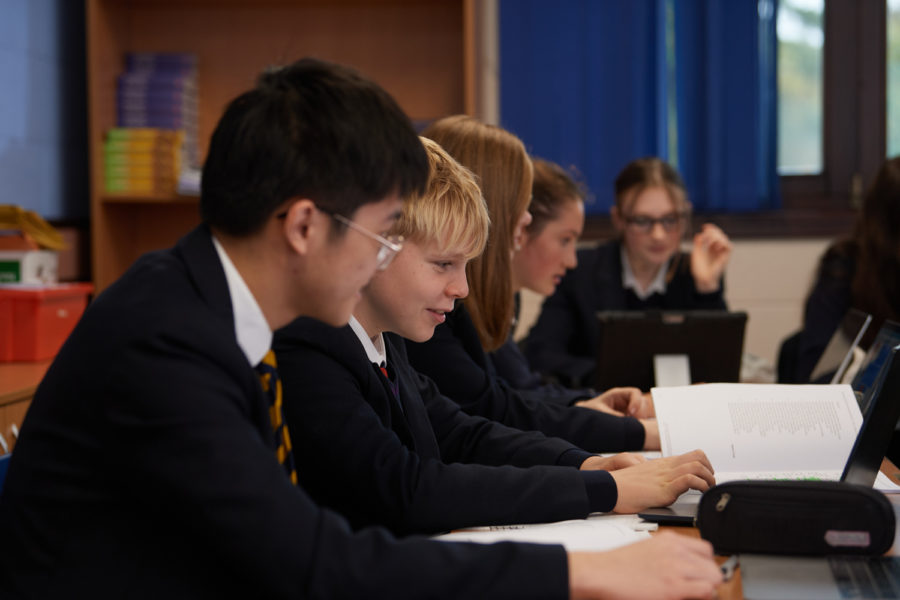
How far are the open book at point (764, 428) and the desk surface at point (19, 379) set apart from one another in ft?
4.24

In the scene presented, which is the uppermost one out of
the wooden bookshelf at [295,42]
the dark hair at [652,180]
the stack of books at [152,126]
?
the wooden bookshelf at [295,42]

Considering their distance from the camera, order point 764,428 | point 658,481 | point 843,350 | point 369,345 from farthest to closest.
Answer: point 843,350 < point 764,428 < point 369,345 < point 658,481

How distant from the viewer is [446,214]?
4.65 ft

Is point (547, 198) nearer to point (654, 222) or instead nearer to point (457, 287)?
point (654, 222)

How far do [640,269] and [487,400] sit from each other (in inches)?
61.2

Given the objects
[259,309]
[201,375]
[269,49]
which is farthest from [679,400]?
[269,49]

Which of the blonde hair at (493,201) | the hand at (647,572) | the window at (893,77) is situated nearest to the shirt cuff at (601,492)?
the hand at (647,572)

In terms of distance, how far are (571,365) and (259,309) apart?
1.95m

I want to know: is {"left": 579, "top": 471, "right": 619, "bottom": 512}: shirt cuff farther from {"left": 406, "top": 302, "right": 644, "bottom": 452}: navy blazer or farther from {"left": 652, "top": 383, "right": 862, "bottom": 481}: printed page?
{"left": 406, "top": 302, "right": 644, "bottom": 452}: navy blazer

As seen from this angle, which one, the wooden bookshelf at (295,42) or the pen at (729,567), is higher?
the wooden bookshelf at (295,42)

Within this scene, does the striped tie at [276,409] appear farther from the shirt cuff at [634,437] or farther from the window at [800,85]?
the window at [800,85]

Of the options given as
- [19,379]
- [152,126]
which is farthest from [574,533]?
[152,126]

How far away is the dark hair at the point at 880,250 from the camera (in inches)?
103

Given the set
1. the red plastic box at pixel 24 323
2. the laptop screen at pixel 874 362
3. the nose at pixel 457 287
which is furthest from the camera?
the red plastic box at pixel 24 323
